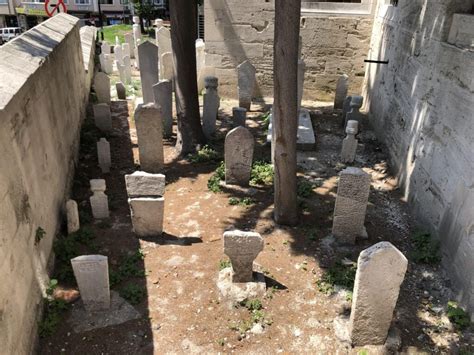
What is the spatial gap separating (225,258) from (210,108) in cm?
426

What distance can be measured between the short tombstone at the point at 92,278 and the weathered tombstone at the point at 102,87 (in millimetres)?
7171

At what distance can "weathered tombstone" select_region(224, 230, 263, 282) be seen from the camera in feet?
14.1

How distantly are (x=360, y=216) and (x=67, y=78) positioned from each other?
19.2ft

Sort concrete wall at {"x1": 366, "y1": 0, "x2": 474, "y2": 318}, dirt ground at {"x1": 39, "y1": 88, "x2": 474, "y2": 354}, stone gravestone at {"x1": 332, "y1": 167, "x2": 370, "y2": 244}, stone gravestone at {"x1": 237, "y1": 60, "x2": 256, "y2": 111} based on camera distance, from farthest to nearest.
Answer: stone gravestone at {"x1": 237, "y1": 60, "x2": 256, "y2": 111} < stone gravestone at {"x1": 332, "y1": 167, "x2": 370, "y2": 244} < concrete wall at {"x1": 366, "y1": 0, "x2": 474, "y2": 318} < dirt ground at {"x1": 39, "y1": 88, "x2": 474, "y2": 354}

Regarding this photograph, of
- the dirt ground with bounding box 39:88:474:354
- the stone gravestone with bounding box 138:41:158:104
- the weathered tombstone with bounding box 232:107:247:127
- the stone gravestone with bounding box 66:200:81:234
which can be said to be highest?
the stone gravestone with bounding box 138:41:158:104

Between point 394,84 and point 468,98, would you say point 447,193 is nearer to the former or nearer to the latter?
point 468,98

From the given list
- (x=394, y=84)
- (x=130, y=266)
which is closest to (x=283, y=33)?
(x=130, y=266)

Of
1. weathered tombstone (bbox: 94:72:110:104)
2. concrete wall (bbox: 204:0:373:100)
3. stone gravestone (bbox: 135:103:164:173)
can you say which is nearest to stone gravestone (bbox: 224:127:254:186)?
stone gravestone (bbox: 135:103:164:173)

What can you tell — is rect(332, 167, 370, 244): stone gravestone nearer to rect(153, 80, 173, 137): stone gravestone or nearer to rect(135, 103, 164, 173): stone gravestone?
rect(135, 103, 164, 173): stone gravestone

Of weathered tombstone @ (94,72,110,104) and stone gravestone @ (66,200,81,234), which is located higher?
weathered tombstone @ (94,72,110,104)

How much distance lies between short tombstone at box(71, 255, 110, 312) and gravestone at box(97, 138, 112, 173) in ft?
11.2

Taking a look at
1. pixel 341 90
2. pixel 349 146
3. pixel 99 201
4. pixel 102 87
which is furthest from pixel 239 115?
pixel 99 201

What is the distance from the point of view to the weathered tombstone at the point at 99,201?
5.63m

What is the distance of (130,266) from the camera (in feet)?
15.9
